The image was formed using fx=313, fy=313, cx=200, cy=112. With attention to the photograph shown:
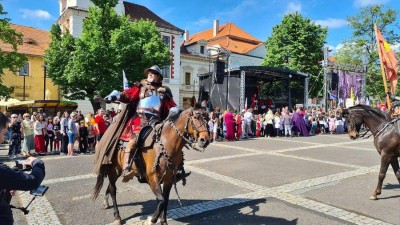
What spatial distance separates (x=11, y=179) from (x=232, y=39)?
56.3m

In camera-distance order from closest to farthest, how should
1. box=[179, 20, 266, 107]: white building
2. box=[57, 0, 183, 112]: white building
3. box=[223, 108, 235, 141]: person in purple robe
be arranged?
box=[223, 108, 235, 141]: person in purple robe, box=[57, 0, 183, 112]: white building, box=[179, 20, 266, 107]: white building

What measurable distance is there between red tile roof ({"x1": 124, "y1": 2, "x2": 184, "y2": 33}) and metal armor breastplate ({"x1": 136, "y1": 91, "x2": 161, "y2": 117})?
3907cm

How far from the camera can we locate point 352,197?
21.1 ft

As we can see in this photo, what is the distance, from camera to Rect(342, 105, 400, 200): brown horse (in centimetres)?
649

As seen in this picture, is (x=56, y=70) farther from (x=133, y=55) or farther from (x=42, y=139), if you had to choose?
(x=42, y=139)

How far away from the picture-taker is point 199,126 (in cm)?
423

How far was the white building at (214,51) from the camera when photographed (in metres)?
49.3

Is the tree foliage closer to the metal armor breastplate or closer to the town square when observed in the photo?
the town square

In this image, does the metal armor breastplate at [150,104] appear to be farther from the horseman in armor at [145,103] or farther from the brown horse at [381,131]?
the brown horse at [381,131]

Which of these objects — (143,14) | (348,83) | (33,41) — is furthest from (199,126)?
(33,41)

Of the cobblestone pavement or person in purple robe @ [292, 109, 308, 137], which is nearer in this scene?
the cobblestone pavement

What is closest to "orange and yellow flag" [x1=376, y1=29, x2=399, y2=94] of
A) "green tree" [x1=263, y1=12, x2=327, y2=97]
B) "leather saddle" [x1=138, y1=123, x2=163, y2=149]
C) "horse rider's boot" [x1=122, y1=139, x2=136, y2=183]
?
"leather saddle" [x1=138, y1=123, x2=163, y2=149]

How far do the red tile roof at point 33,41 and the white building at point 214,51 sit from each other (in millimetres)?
19637

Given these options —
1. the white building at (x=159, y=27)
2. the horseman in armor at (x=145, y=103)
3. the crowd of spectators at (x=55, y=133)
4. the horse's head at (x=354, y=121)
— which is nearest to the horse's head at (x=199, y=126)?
the horseman in armor at (x=145, y=103)
